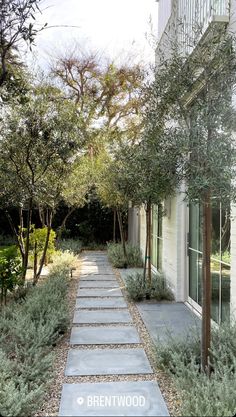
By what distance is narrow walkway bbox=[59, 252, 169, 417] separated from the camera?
2842 millimetres

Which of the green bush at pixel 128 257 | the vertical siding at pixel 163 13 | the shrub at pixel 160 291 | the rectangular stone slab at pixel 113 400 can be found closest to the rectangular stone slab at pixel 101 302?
the shrub at pixel 160 291

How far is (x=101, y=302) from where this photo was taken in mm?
6359

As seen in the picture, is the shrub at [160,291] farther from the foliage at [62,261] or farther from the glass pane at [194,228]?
the foliage at [62,261]

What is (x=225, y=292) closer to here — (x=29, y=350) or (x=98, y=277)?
(x=29, y=350)

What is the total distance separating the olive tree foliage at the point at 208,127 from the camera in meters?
3.00

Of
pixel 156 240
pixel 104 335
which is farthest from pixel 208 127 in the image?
pixel 156 240

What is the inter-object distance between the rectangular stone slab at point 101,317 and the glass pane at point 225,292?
54.8 inches

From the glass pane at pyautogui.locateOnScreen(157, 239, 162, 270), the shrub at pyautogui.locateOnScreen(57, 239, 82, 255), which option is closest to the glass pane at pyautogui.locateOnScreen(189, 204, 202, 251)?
the glass pane at pyautogui.locateOnScreen(157, 239, 162, 270)

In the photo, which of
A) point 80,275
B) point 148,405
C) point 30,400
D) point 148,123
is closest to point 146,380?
point 148,405

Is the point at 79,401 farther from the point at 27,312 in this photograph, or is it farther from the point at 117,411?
the point at 27,312

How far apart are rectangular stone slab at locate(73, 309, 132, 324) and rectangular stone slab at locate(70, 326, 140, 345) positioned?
0.28 meters

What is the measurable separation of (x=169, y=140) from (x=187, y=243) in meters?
3.20

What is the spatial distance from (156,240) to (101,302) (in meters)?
3.12

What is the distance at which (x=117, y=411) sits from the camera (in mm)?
2771
